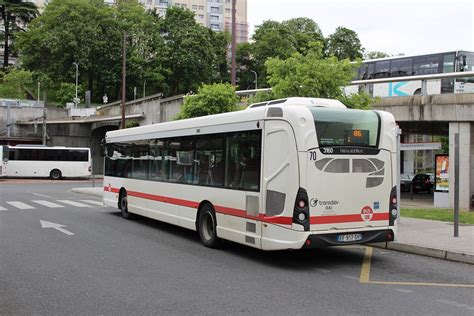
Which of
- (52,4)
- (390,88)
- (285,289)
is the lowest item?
(285,289)

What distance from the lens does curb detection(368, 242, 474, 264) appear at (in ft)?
30.9

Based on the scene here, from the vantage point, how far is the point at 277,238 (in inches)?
337

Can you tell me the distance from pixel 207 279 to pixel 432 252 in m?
4.81

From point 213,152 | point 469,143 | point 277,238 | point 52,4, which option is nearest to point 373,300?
point 277,238

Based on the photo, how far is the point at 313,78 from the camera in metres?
14.8

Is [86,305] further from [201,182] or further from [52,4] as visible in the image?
[52,4]

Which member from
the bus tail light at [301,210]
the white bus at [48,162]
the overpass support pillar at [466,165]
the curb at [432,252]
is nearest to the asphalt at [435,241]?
the curb at [432,252]

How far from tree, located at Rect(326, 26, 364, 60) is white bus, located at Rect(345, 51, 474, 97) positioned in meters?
49.6

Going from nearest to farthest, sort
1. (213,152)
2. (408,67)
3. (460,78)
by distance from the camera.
Answer: 1. (213,152)
2. (460,78)
3. (408,67)

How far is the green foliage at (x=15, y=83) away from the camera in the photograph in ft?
229

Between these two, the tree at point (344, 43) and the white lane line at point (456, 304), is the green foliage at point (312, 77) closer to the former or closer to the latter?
the white lane line at point (456, 304)

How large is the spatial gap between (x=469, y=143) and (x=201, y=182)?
1331 cm

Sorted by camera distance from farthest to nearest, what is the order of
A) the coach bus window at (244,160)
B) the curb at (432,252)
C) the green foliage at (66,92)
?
the green foliage at (66,92)
the curb at (432,252)
the coach bus window at (244,160)

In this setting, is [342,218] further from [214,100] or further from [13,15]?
[13,15]
